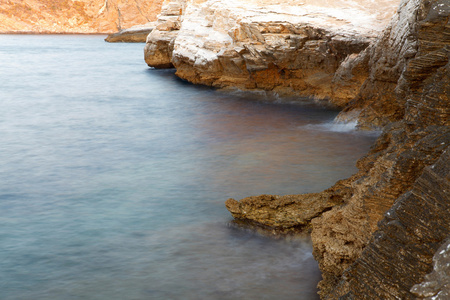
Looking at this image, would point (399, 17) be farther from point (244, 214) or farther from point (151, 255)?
point (151, 255)

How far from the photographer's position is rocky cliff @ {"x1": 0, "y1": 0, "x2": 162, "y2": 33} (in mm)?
81125

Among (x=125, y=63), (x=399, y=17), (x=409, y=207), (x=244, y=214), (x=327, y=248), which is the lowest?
(x=125, y=63)

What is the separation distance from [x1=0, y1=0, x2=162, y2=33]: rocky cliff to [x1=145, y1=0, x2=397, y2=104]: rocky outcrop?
212 ft

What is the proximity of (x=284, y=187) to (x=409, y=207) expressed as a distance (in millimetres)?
5318

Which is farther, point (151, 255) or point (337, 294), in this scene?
point (151, 255)

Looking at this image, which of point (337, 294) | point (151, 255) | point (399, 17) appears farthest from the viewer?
point (399, 17)

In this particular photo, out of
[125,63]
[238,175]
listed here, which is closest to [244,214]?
[238,175]

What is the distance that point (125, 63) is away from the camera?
31969mm

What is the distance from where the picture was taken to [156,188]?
9023mm

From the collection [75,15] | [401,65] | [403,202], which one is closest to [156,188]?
[401,65]

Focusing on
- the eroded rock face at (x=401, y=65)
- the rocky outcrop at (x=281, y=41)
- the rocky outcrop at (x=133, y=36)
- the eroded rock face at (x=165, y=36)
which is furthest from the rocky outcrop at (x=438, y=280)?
the rocky outcrop at (x=133, y=36)

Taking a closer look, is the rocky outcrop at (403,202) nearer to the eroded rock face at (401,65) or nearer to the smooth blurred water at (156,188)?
the eroded rock face at (401,65)

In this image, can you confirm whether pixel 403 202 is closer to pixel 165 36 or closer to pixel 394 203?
pixel 394 203

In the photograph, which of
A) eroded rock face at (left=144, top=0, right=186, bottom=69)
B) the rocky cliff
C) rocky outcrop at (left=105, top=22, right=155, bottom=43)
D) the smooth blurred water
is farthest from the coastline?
the rocky cliff
